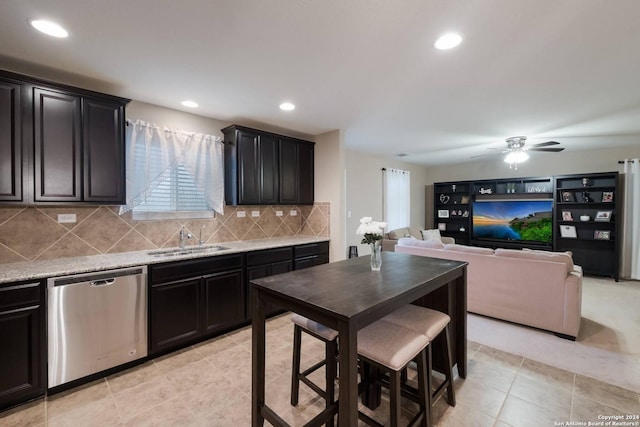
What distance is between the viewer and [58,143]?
90.5 inches

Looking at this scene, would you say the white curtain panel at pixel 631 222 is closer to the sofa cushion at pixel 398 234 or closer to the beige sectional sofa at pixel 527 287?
the beige sectional sofa at pixel 527 287

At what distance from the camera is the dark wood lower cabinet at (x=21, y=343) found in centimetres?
189

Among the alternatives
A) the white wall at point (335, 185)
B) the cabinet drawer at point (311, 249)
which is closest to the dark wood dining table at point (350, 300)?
the cabinet drawer at point (311, 249)

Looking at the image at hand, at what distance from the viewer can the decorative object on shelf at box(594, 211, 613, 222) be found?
17.3ft

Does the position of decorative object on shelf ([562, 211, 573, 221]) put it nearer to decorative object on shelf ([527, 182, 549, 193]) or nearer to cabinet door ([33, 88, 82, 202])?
decorative object on shelf ([527, 182, 549, 193])

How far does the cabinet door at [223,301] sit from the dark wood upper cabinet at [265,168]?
0.98m

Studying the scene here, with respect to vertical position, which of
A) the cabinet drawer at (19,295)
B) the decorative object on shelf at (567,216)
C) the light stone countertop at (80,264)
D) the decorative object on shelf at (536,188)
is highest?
the decorative object on shelf at (536,188)

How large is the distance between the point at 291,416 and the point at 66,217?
2590 millimetres

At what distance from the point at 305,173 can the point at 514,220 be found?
5.01 m

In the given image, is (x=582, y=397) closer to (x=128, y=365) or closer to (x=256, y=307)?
(x=256, y=307)

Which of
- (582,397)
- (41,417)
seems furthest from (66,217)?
(582,397)

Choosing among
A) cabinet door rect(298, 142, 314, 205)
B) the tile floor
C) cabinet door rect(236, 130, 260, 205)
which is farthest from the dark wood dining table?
cabinet door rect(298, 142, 314, 205)

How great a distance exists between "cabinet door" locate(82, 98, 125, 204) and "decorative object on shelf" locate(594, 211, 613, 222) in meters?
7.58

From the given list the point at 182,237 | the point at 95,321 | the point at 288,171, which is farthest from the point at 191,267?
the point at 288,171
